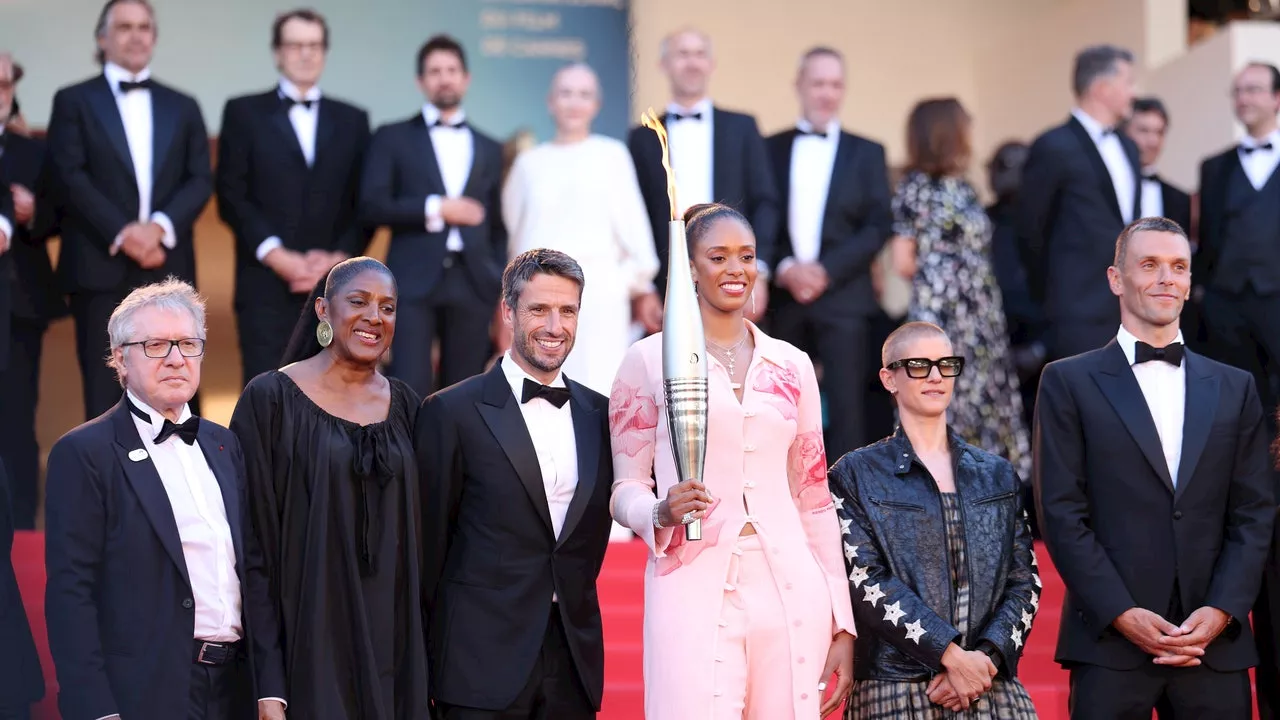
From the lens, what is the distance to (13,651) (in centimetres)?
428

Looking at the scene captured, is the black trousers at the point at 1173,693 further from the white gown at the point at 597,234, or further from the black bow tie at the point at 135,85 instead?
the black bow tie at the point at 135,85

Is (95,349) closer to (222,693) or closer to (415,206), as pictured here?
(415,206)

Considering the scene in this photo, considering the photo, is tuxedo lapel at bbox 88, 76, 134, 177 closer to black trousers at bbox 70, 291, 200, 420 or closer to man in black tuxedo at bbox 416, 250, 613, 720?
black trousers at bbox 70, 291, 200, 420

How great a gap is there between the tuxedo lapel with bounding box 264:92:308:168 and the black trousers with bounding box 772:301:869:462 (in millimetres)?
2314

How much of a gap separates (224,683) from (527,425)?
3.46 feet

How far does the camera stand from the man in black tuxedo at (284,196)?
24.3ft

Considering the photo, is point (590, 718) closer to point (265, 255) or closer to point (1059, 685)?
point (1059, 685)

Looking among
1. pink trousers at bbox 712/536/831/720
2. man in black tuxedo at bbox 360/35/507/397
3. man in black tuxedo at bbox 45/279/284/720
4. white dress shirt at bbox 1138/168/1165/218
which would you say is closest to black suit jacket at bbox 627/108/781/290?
man in black tuxedo at bbox 360/35/507/397

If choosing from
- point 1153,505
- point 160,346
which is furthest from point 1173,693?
point 160,346

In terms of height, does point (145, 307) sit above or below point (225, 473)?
above

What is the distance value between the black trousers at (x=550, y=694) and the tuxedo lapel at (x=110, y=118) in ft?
12.2

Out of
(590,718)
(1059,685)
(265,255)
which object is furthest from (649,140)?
(590,718)

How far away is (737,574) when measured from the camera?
410 centimetres

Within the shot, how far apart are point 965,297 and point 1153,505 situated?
3.14 m
